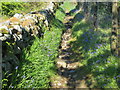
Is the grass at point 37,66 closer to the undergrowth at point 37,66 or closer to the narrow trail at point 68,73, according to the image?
the undergrowth at point 37,66

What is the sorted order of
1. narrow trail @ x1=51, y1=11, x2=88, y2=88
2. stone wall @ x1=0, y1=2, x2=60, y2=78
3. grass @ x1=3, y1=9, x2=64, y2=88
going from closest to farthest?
grass @ x1=3, y1=9, x2=64, y2=88 → stone wall @ x1=0, y1=2, x2=60, y2=78 → narrow trail @ x1=51, y1=11, x2=88, y2=88

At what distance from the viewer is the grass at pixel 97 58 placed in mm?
5812

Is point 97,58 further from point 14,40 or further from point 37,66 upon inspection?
point 14,40

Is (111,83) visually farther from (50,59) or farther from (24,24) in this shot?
(24,24)

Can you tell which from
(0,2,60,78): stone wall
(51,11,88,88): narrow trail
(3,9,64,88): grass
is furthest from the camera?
(51,11,88,88): narrow trail

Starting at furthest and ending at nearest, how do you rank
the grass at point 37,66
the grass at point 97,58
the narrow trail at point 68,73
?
1. the narrow trail at point 68,73
2. the grass at point 97,58
3. the grass at point 37,66

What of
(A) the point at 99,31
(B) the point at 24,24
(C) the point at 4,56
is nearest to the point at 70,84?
(C) the point at 4,56

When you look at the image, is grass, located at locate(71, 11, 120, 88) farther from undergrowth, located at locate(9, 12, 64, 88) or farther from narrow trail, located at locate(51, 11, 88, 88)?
undergrowth, located at locate(9, 12, 64, 88)

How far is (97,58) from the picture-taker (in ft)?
23.9

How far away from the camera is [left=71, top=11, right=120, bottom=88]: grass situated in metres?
5.81

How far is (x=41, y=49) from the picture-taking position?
26.1 feet

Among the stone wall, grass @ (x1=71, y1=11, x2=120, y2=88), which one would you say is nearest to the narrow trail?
grass @ (x1=71, y1=11, x2=120, y2=88)

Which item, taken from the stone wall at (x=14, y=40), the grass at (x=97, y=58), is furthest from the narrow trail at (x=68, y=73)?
Answer: the stone wall at (x=14, y=40)

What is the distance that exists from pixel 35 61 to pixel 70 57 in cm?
238
